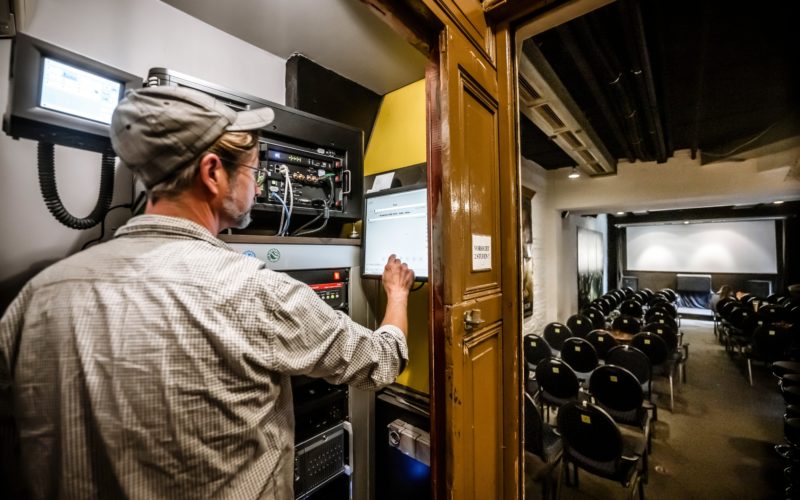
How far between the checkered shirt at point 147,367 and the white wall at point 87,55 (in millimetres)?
539

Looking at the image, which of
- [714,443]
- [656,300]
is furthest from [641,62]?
[656,300]

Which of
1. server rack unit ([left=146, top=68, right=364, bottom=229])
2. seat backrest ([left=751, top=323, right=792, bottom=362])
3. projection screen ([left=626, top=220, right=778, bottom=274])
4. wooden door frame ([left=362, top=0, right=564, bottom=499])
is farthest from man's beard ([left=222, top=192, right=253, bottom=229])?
projection screen ([left=626, top=220, right=778, bottom=274])

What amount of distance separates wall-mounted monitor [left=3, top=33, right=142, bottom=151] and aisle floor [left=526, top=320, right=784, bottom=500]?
323 centimetres

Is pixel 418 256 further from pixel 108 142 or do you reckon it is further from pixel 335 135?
pixel 108 142

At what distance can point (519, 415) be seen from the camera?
4.09ft

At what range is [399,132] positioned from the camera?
1679mm

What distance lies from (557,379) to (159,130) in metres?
3.28

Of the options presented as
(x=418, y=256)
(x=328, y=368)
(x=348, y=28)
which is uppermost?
(x=348, y=28)

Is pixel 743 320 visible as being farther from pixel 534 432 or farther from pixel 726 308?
pixel 534 432

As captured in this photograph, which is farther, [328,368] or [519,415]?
[519,415]

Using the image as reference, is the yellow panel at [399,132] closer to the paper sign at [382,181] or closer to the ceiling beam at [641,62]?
the paper sign at [382,181]

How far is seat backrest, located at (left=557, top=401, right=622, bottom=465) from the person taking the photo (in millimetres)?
1968

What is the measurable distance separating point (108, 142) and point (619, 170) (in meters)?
6.41

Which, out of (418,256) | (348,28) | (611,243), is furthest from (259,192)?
(611,243)
